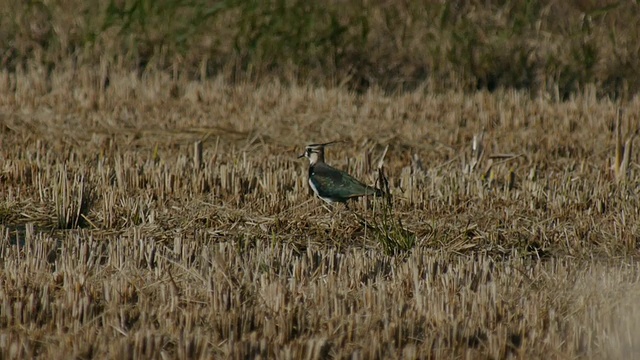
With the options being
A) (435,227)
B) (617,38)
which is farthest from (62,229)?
(617,38)

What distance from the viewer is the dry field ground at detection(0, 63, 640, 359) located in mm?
5172

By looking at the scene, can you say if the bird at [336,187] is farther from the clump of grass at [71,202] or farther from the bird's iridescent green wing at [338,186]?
the clump of grass at [71,202]

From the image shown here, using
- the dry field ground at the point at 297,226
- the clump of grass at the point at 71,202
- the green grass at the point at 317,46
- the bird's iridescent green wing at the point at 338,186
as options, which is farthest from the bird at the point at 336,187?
the green grass at the point at 317,46

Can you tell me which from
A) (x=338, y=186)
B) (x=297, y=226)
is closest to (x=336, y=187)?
(x=338, y=186)

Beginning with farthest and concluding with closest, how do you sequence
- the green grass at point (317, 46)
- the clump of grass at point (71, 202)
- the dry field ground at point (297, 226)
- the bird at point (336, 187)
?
the green grass at point (317, 46) < the bird at point (336, 187) < the clump of grass at point (71, 202) < the dry field ground at point (297, 226)

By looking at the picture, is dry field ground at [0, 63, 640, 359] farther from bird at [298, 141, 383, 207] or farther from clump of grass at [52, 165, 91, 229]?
bird at [298, 141, 383, 207]

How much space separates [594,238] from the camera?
7559 mm

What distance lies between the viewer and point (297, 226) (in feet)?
24.9

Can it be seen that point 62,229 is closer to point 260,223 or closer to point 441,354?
point 260,223

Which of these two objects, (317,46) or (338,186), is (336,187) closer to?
(338,186)

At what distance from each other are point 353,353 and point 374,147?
19.7 ft

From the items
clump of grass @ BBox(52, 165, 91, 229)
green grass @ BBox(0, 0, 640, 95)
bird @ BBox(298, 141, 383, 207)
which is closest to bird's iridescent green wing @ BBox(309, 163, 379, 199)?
bird @ BBox(298, 141, 383, 207)

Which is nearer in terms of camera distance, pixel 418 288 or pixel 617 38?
pixel 418 288

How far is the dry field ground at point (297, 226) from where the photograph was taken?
5172mm
